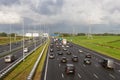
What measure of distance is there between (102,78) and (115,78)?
1913 millimetres

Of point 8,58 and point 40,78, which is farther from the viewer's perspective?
point 8,58

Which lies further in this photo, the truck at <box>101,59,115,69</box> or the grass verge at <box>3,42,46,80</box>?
the truck at <box>101,59,115,69</box>

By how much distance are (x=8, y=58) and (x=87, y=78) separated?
94.6 feet

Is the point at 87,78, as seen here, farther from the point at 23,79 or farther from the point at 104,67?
the point at 104,67

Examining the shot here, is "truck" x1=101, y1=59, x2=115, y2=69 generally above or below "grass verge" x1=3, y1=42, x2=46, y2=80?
above

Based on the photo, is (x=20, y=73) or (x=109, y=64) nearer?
(x=20, y=73)

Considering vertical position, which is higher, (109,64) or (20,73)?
(109,64)

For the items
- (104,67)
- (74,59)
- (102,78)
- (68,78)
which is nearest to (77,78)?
(68,78)

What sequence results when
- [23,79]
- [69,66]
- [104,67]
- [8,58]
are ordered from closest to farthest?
[23,79] < [69,66] < [104,67] < [8,58]

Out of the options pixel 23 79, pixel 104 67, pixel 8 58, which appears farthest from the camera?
pixel 8 58

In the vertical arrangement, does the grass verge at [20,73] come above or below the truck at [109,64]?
below

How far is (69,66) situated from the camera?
1725 inches

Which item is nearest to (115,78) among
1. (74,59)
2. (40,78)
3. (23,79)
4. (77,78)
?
(77,78)

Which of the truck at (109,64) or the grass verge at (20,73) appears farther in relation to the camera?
the truck at (109,64)
